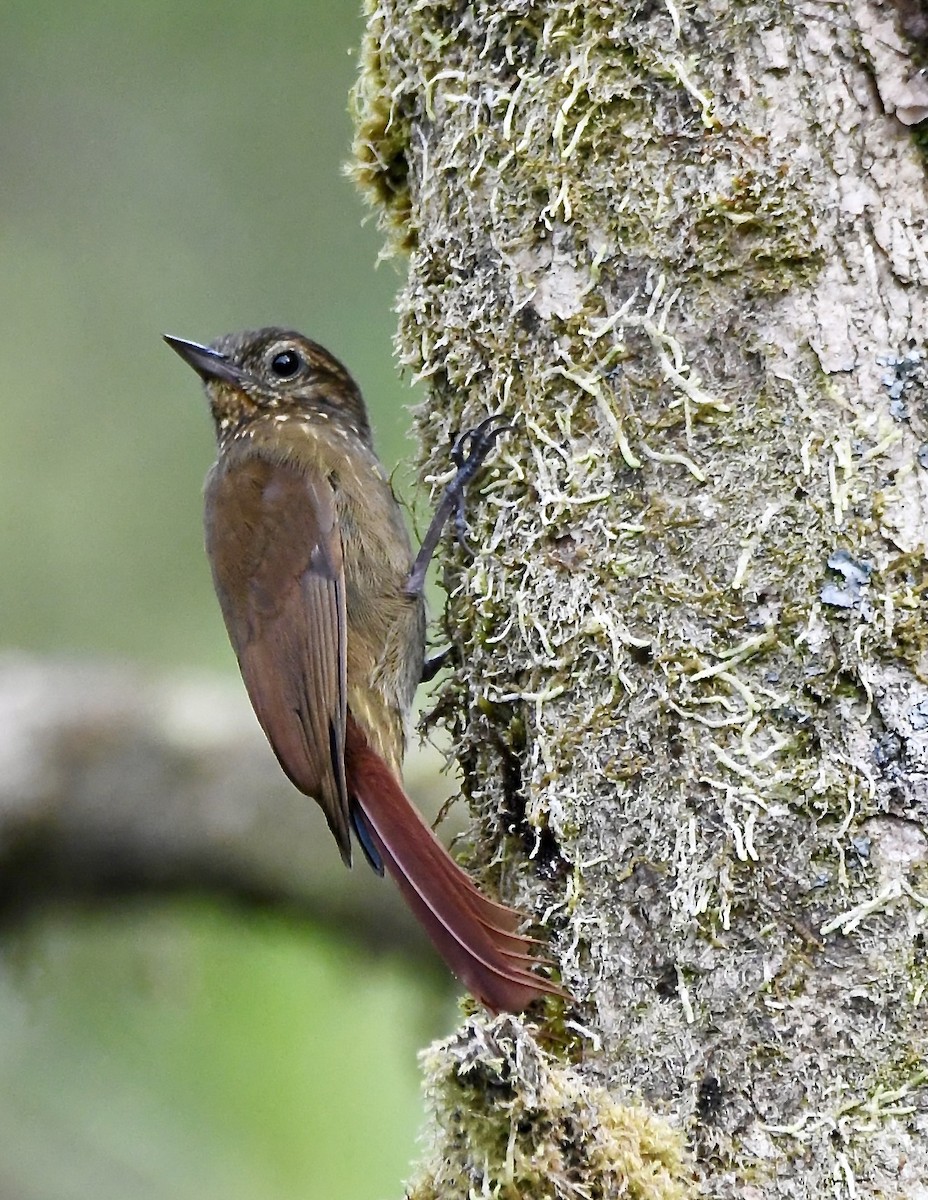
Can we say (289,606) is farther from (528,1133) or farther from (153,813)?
(528,1133)

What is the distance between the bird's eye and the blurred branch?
1112mm

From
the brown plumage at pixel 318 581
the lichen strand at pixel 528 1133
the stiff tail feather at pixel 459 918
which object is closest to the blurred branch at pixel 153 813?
the brown plumage at pixel 318 581

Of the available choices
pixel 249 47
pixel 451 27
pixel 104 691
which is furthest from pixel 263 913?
pixel 249 47

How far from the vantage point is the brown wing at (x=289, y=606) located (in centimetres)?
307

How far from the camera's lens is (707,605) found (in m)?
2.29

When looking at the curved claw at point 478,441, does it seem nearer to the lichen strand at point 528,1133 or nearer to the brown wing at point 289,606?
the brown wing at point 289,606


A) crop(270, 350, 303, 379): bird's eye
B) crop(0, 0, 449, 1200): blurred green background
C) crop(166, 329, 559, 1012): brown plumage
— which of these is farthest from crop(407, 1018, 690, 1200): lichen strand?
crop(0, 0, 449, 1200): blurred green background

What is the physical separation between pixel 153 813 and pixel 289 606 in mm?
1199

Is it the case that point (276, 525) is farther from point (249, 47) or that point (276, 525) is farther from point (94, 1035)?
point (249, 47)

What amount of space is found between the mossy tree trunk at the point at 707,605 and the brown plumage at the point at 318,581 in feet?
1.46

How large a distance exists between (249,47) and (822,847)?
6.08 m

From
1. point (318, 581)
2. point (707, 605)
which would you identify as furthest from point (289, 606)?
point (707, 605)

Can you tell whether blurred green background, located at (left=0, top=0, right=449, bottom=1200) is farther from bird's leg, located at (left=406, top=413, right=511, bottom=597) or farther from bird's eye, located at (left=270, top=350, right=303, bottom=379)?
bird's leg, located at (left=406, top=413, right=511, bottom=597)

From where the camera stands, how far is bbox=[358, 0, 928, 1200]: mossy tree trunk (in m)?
2.12
